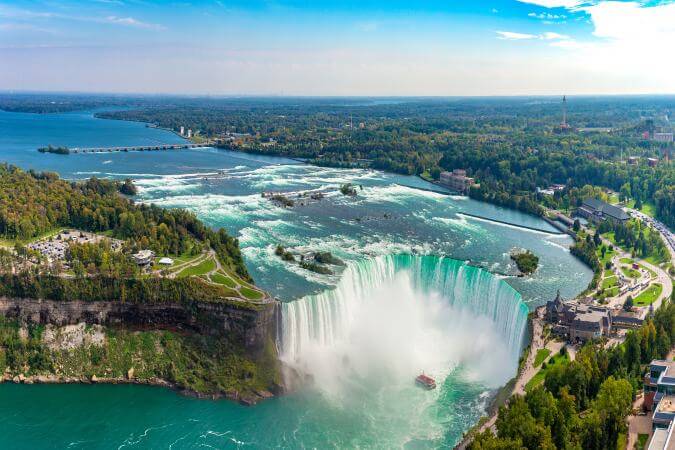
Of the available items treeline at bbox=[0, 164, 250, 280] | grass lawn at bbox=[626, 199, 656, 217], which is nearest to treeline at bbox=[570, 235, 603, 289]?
grass lawn at bbox=[626, 199, 656, 217]

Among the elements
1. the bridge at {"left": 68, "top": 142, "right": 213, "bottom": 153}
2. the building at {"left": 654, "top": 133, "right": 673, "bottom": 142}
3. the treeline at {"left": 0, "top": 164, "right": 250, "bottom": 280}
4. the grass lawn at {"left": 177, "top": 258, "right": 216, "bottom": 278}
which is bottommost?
the grass lawn at {"left": 177, "top": 258, "right": 216, "bottom": 278}

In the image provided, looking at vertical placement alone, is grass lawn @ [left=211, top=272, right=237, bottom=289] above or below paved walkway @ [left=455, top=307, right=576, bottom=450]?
above

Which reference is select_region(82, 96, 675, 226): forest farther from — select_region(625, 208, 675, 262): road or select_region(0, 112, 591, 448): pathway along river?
select_region(0, 112, 591, 448): pathway along river


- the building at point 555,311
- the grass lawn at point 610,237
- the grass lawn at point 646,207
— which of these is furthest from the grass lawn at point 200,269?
the grass lawn at point 646,207

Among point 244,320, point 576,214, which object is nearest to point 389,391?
point 244,320

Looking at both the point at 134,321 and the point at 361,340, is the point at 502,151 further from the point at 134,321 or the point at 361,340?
the point at 134,321

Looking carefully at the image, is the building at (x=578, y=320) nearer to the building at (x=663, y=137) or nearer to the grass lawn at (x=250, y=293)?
the grass lawn at (x=250, y=293)
